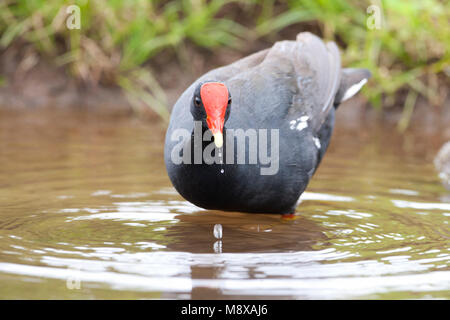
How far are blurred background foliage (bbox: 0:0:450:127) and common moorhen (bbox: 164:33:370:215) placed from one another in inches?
116

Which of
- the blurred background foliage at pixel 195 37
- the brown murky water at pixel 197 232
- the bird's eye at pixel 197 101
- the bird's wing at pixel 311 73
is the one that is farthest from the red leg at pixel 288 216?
the blurred background foliage at pixel 195 37

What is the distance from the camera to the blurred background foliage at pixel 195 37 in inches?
309

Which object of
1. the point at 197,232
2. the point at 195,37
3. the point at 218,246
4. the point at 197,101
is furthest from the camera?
the point at 195,37

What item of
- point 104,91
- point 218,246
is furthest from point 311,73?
point 104,91

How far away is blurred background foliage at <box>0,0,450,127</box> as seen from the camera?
7.86 metres

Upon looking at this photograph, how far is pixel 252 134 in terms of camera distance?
14.1ft

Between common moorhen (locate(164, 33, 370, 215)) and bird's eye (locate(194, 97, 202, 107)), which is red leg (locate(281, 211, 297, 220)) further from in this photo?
bird's eye (locate(194, 97, 202, 107))

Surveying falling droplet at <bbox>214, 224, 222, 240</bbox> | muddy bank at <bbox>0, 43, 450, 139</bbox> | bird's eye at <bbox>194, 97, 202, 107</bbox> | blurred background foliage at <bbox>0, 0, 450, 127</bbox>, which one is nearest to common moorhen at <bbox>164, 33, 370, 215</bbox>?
bird's eye at <bbox>194, 97, 202, 107</bbox>

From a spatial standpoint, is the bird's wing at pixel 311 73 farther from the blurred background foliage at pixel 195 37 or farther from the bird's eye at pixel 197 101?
the blurred background foliage at pixel 195 37

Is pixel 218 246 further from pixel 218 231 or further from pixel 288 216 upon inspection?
pixel 288 216

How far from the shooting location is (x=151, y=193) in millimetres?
5035

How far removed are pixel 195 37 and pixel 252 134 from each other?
415cm

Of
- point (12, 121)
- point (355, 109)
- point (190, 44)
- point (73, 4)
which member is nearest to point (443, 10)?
point (355, 109)

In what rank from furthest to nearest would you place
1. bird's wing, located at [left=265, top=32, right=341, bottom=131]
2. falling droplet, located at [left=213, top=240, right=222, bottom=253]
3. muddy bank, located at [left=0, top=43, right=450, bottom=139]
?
muddy bank, located at [left=0, top=43, right=450, bottom=139] → bird's wing, located at [left=265, top=32, right=341, bottom=131] → falling droplet, located at [left=213, top=240, right=222, bottom=253]
